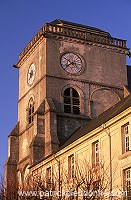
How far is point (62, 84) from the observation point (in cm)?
4878

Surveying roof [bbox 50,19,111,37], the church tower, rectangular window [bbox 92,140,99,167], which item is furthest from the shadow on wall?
rectangular window [bbox 92,140,99,167]

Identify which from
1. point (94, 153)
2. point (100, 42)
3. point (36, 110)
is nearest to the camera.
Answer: point (94, 153)

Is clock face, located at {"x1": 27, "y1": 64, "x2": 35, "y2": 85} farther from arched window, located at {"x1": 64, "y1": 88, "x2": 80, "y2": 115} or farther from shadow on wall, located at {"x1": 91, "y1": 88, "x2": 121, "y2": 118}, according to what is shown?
shadow on wall, located at {"x1": 91, "y1": 88, "x2": 121, "y2": 118}

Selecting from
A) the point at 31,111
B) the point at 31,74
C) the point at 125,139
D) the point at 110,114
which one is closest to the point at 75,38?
the point at 31,74

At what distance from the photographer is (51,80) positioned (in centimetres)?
4841

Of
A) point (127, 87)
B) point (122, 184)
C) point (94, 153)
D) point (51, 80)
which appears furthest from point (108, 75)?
point (122, 184)

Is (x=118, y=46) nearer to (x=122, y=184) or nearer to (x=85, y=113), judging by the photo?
(x=85, y=113)

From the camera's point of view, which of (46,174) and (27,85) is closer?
(46,174)

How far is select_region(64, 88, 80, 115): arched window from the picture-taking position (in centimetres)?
4847

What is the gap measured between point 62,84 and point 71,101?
6.01 feet

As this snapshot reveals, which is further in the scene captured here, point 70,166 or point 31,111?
point 31,111

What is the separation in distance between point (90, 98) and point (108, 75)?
3313 mm

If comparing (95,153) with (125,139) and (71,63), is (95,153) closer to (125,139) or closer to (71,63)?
(125,139)

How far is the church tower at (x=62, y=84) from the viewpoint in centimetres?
4709
